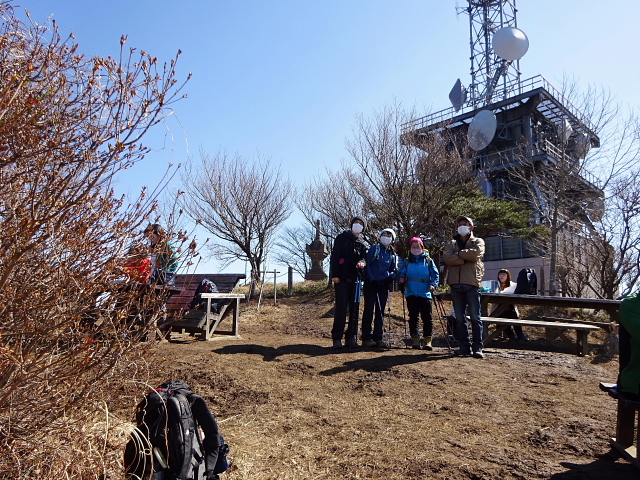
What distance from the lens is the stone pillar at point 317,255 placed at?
2053 cm

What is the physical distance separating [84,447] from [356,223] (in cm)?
504

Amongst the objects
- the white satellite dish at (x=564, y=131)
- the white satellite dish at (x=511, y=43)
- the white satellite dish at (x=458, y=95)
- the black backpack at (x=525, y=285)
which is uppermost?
the white satellite dish at (x=511, y=43)

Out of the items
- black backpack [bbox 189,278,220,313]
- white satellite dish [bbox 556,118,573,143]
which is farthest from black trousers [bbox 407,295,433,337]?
white satellite dish [bbox 556,118,573,143]

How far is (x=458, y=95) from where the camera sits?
26.9 m

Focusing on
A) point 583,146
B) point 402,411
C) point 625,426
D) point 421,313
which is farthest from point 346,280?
point 583,146

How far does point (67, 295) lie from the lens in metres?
2.52

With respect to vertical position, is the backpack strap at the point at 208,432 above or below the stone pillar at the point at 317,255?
below

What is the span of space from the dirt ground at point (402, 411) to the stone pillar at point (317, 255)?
44.1 ft

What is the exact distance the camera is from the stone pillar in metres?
20.5

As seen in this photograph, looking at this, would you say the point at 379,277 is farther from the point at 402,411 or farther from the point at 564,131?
the point at 564,131

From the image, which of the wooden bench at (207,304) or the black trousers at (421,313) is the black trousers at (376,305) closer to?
the black trousers at (421,313)

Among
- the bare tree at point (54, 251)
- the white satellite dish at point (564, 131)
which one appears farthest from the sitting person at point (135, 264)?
the white satellite dish at point (564, 131)

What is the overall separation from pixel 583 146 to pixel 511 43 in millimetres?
13043

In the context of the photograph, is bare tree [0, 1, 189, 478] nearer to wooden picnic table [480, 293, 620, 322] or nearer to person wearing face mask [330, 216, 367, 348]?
person wearing face mask [330, 216, 367, 348]
